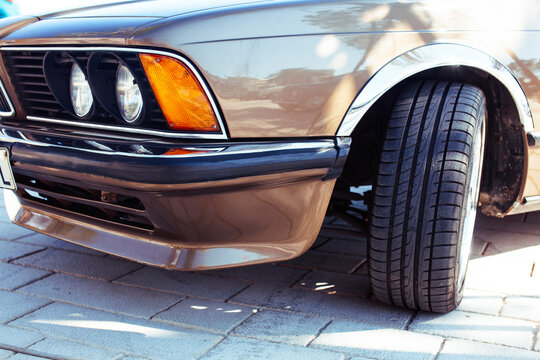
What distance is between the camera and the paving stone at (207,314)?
76.2 inches

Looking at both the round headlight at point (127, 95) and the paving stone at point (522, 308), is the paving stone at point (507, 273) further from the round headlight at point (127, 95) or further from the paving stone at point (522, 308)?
the round headlight at point (127, 95)

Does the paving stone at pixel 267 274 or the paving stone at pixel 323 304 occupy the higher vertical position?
the paving stone at pixel 323 304

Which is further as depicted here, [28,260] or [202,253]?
[28,260]

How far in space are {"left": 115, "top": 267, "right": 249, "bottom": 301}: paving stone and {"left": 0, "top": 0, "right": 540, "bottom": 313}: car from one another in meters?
0.38

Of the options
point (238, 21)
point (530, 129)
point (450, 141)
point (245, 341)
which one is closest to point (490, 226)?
point (530, 129)

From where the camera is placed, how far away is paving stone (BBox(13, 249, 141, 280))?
2373 millimetres

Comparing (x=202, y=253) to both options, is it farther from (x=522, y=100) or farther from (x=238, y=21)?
(x=522, y=100)

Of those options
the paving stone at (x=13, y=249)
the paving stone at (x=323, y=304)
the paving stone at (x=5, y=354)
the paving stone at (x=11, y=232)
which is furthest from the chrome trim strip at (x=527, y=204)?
the paving stone at (x=11, y=232)

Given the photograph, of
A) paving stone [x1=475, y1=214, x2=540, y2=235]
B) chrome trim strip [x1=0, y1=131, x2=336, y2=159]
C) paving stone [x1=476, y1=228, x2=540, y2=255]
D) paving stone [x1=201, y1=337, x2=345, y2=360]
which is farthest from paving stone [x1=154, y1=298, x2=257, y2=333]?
paving stone [x1=475, y1=214, x2=540, y2=235]

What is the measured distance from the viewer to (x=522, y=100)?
2072 millimetres

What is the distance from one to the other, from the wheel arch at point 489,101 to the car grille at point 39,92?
2.12 feet

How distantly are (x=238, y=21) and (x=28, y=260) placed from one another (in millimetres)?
1515

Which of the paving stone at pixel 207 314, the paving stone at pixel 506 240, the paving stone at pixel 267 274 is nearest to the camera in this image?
the paving stone at pixel 207 314

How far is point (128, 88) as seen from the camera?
1735 mm
